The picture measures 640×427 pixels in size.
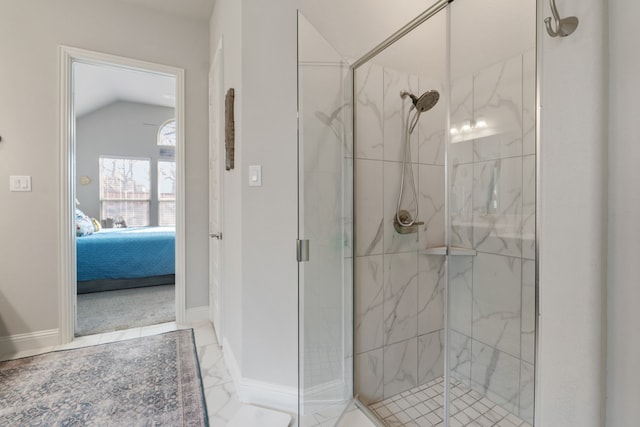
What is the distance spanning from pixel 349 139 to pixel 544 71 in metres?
0.94

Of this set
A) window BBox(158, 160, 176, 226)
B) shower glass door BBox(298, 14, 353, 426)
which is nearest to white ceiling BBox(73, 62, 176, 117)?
window BBox(158, 160, 176, 226)

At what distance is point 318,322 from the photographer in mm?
1371

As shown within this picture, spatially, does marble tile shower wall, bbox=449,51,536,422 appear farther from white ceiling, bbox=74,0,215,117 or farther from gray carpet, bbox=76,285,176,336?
gray carpet, bbox=76,285,176,336

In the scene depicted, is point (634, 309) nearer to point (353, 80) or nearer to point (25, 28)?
point (353, 80)

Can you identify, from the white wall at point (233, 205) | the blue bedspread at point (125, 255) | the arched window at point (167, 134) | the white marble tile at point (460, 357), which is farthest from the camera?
the arched window at point (167, 134)

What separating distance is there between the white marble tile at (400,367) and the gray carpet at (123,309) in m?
2.07

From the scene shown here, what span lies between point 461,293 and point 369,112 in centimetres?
120

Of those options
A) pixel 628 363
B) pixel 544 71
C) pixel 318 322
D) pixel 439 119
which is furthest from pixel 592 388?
pixel 439 119

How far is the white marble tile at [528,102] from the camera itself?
4.97 ft

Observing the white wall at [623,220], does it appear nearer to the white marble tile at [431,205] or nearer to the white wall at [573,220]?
the white wall at [573,220]

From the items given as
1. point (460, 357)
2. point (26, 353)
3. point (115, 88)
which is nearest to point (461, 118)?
point (460, 357)

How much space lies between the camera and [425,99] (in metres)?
1.72

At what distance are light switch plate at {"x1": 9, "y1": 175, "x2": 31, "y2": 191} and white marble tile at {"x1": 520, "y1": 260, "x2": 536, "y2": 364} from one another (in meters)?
3.32

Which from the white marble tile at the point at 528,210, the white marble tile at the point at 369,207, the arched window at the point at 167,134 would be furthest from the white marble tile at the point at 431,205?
the arched window at the point at 167,134
